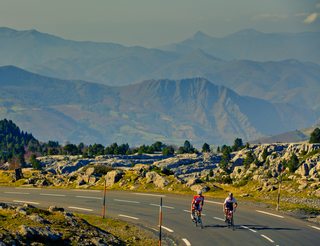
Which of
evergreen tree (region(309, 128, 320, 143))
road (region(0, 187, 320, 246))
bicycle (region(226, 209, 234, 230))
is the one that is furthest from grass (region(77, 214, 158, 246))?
evergreen tree (region(309, 128, 320, 143))

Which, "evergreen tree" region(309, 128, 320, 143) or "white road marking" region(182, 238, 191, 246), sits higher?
"evergreen tree" region(309, 128, 320, 143)

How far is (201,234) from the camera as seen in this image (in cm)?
3759

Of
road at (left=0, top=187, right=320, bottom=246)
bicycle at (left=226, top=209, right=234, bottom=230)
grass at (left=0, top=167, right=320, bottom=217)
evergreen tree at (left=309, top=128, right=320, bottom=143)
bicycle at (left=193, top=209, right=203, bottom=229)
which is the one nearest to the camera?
road at (left=0, top=187, right=320, bottom=246)

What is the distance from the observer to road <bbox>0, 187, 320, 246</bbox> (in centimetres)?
3622

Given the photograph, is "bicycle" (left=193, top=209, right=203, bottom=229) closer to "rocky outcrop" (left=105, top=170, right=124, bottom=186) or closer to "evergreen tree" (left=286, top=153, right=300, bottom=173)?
"rocky outcrop" (left=105, top=170, right=124, bottom=186)

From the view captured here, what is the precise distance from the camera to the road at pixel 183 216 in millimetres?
36219

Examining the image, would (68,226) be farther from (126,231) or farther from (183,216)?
(183,216)

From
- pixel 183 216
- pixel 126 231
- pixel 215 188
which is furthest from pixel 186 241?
pixel 215 188

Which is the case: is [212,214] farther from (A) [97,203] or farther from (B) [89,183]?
(B) [89,183]

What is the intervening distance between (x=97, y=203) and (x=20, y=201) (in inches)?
306

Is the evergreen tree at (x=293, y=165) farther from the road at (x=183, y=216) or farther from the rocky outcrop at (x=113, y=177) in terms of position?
the road at (x=183, y=216)

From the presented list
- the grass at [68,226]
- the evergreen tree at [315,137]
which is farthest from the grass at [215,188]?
the evergreen tree at [315,137]

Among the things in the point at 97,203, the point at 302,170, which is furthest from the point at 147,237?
the point at 302,170

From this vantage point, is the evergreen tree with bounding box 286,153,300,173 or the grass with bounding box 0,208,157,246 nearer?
the grass with bounding box 0,208,157,246
